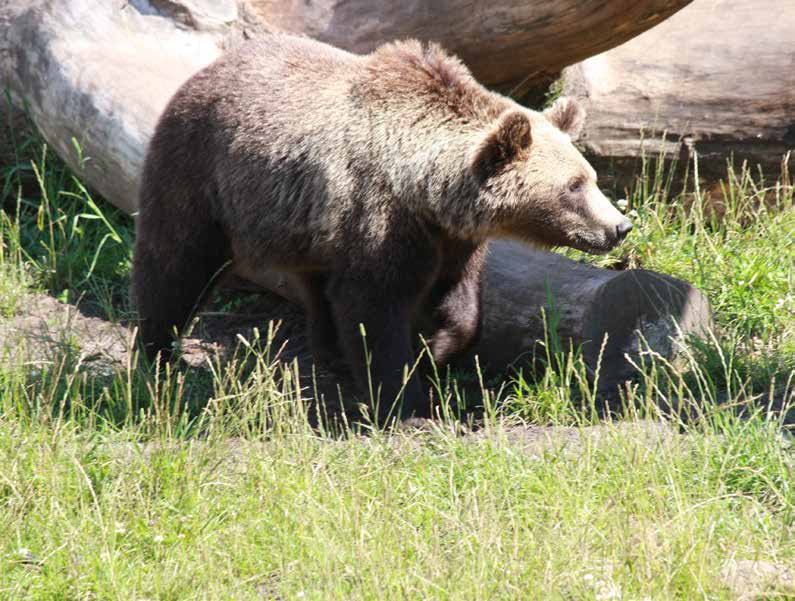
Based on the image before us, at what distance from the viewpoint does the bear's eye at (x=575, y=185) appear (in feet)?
17.7

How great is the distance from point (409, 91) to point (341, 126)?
397 millimetres

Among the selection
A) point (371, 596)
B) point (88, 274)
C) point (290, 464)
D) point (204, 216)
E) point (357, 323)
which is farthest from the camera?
point (88, 274)

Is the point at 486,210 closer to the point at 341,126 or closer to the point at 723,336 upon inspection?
the point at 341,126

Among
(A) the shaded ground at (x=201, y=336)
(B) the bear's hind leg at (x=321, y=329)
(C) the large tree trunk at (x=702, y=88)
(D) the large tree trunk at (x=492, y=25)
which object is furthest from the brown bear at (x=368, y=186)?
(C) the large tree trunk at (x=702, y=88)

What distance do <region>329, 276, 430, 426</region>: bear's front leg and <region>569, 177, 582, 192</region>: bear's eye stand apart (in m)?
1.01

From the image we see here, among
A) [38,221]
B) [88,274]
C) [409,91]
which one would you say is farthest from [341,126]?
[38,221]

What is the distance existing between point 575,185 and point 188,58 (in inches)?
118

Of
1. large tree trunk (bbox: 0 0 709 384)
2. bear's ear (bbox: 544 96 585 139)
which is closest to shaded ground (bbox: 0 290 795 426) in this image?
large tree trunk (bbox: 0 0 709 384)

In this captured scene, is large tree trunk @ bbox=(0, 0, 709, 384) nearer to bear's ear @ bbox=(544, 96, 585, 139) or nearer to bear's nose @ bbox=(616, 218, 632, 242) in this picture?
bear's nose @ bbox=(616, 218, 632, 242)

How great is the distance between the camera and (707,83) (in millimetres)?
7227

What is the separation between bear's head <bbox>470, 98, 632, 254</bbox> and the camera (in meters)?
5.34

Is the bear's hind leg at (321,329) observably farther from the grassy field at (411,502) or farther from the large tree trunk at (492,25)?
the large tree trunk at (492,25)

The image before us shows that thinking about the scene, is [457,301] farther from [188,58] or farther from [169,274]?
[188,58]

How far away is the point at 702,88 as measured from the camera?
23.7 ft
